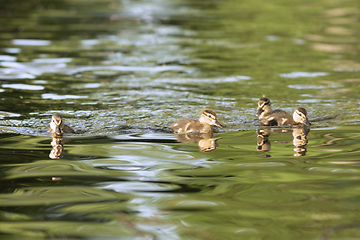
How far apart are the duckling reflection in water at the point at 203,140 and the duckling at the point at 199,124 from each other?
0.27 feet

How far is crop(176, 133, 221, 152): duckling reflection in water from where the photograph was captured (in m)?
6.15

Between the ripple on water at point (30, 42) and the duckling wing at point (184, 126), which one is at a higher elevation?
the ripple on water at point (30, 42)

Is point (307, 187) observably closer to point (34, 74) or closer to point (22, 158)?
point (22, 158)

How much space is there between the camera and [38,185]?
475 cm

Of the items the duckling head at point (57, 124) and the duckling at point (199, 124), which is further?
the duckling at point (199, 124)

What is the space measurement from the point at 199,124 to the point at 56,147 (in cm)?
197

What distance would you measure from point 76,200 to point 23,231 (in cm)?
67

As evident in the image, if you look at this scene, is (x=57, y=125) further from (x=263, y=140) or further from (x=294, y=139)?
(x=294, y=139)

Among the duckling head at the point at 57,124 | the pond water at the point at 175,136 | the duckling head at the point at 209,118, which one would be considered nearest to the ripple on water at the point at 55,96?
the pond water at the point at 175,136

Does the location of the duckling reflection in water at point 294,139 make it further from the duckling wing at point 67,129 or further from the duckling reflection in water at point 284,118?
the duckling wing at point 67,129

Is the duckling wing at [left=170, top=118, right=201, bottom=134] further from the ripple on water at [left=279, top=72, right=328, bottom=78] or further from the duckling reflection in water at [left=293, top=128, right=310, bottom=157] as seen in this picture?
the ripple on water at [left=279, top=72, right=328, bottom=78]

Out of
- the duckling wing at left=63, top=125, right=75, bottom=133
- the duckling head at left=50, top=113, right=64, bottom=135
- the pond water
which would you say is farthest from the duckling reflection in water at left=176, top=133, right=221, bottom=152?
the duckling head at left=50, top=113, right=64, bottom=135

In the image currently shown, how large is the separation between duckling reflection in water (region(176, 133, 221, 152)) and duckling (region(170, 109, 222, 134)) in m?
0.08

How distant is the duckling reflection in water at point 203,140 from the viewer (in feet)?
20.2
